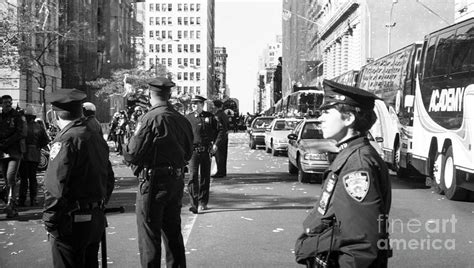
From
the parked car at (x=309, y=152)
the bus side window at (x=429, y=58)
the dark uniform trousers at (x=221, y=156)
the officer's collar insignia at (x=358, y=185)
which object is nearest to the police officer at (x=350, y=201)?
the officer's collar insignia at (x=358, y=185)

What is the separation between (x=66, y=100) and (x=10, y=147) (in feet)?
19.8

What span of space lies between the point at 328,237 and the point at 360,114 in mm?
649

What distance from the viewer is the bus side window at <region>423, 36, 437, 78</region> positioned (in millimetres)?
15344

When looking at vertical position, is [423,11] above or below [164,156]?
above

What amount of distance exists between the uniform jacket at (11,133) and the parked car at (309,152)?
6714mm

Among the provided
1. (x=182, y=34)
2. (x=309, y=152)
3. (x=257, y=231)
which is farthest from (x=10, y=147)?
(x=182, y=34)

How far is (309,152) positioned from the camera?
49.4 feet

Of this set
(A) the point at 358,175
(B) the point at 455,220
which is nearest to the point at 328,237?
(A) the point at 358,175

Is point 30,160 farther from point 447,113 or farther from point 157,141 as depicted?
point 447,113

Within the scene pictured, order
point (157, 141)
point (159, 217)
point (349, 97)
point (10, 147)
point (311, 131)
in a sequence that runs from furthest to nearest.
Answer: point (311, 131) → point (10, 147) → point (157, 141) → point (159, 217) → point (349, 97)

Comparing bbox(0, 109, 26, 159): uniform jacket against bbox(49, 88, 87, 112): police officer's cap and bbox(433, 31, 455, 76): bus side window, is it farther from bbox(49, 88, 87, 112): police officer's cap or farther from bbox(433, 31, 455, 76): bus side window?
bbox(433, 31, 455, 76): bus side window

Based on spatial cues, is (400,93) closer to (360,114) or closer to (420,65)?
(420,65)

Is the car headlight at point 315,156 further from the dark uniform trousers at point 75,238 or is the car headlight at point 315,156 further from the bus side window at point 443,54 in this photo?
the dark uniform trousers at point 75,238

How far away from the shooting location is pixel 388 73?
67.7 ft
